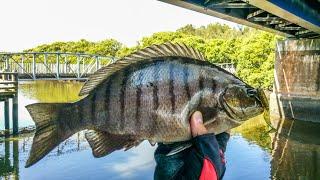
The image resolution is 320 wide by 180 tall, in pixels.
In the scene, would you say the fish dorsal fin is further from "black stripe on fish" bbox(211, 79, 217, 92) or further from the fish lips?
the fish lips

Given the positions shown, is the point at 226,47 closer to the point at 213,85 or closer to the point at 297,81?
the point at 297,81

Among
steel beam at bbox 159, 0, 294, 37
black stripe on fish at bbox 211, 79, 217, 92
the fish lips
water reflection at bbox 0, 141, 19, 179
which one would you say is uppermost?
steel beam at bbox 159, 0, 294, 37

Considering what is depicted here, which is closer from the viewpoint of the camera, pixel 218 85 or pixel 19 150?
pixel 218 85

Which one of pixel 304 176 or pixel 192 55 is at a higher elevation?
pixel 192 55

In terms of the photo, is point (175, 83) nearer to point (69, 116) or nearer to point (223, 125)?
point (223, 125)

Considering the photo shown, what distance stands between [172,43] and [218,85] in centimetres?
31

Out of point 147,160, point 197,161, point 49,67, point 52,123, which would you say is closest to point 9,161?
point 147,160

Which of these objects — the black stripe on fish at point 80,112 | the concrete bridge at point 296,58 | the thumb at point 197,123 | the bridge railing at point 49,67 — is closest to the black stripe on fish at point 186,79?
the thumb at point 197,123

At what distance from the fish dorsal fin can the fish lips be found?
0.27 metres

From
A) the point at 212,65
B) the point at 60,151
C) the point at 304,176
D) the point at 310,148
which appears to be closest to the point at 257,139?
the point at 310,148

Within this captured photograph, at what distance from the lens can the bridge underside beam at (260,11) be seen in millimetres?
16188

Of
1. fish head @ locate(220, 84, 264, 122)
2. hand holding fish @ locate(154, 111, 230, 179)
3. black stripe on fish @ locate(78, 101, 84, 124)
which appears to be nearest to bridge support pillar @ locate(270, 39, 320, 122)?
hand holding fish @ locate(154, 111, 230, 179)

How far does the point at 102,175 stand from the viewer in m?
16.4

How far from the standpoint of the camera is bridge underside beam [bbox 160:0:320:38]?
53.1 ft
